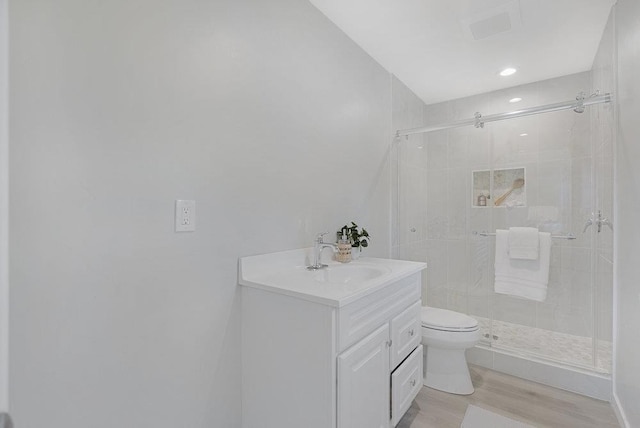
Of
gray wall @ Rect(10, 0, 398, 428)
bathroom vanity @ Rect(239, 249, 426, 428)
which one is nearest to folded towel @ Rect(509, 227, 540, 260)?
bathroom vanity @ Rect(239, 249, 426, 428)

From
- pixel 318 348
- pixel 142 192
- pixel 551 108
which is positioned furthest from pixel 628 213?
pixel 142 192

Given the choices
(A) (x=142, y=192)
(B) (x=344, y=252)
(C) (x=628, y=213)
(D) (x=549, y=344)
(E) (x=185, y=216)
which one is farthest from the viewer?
(D) (x=549, y=344)

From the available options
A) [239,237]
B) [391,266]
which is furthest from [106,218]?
[391,266]

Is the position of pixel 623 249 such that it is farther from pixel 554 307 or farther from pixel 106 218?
pixel 106 218

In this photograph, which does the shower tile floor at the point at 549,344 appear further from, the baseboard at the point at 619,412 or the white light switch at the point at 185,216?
the white light switch at the point at 185,216

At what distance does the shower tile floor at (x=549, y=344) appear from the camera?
212cm

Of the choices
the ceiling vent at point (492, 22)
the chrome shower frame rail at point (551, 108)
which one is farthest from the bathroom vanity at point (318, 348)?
the ceiling vent at point (492, 22)

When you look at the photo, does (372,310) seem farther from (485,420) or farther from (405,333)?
(485,420)

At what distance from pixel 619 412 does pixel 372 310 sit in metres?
1.75

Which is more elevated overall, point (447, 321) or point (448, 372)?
point (447, 321)

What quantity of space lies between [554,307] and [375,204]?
5.70 feet

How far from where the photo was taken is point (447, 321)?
2.20 m

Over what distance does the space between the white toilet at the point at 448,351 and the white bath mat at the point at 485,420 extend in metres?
0.20

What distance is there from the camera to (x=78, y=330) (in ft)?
3.07
